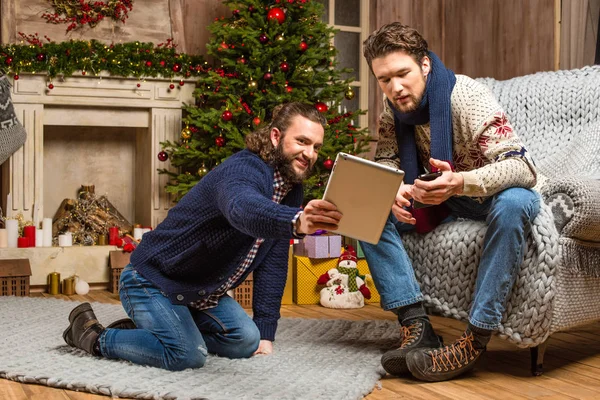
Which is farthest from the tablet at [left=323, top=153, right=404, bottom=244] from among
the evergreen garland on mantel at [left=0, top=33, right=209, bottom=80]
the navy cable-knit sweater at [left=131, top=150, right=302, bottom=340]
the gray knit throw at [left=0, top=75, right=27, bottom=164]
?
the evergreen garland on mantel at [left=0, top=33, right=209, bottom=80]

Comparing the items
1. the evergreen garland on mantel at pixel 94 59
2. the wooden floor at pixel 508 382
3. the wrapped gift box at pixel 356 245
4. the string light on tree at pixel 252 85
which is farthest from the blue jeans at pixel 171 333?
the evergreen garland on mantel at pixel 94 59

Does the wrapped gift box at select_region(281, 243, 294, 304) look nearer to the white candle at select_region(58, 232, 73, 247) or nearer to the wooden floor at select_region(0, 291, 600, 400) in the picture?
the wooden floor at select_region(0, 291, 600, 400)

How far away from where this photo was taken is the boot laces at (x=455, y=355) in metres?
1.96

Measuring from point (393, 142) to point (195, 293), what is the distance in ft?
2.67

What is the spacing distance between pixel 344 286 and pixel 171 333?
1.53 m

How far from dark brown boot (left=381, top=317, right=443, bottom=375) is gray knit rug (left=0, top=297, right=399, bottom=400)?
5 cm

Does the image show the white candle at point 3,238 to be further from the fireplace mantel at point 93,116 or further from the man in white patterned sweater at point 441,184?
the man in white patterned sweater at point 441,184

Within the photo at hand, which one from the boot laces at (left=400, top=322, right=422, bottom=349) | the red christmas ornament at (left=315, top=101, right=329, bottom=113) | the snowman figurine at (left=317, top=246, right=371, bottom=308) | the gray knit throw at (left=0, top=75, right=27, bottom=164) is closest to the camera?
the boot laces at (left=400, top=322, right=422, bottom=349)

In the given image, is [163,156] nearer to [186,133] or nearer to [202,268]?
[186,133]

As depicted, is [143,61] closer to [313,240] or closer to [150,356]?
[313,240]

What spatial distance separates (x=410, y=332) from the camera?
6.93 ft

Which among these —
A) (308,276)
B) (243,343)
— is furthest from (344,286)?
(243,343)

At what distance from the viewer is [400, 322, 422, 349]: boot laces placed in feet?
6.86

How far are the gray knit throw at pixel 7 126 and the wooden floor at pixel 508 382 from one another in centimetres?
203
